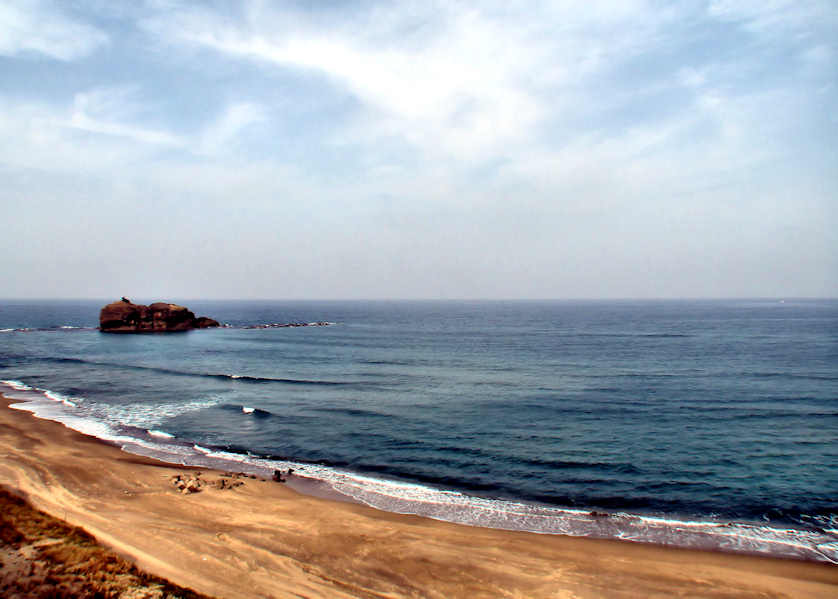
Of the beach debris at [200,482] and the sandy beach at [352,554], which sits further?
the beach debris at [200,482]

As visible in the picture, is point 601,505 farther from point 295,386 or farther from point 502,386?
point 295,386

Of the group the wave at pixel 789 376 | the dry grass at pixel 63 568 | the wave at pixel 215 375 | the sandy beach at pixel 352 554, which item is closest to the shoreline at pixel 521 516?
the sandy beach at pixel 352 554

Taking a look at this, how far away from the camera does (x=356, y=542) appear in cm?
1723

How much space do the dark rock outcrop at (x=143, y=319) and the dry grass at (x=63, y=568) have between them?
4333 inches

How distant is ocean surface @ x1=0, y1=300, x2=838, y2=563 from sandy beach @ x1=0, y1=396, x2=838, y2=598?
1578mm

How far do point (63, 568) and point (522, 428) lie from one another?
25.6 m

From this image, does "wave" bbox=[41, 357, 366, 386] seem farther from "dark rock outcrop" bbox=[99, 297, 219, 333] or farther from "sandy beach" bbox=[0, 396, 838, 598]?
"dark rock outcrop" bbox=[99, 297, 219, 333]

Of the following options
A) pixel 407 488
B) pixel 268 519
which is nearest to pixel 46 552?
pixel 268 519

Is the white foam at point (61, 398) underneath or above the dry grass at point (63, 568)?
underneath

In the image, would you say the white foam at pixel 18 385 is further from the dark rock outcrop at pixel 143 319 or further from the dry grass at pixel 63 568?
the dark rock outcrop at pixel 143 319

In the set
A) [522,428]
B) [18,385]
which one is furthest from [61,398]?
[522,428]

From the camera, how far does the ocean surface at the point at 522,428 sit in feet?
67.4

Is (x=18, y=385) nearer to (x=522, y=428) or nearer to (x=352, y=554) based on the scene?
(x=352, y=554)

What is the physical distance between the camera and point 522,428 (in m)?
32.1
